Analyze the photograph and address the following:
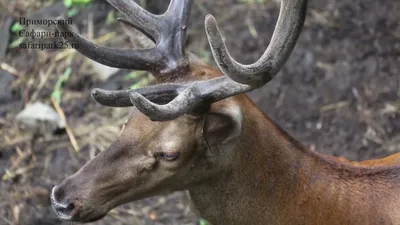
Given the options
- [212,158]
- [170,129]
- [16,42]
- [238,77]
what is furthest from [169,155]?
[16,42]

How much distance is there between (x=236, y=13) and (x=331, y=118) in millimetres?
1553

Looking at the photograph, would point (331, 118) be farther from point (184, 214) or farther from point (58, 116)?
point (58, 116)

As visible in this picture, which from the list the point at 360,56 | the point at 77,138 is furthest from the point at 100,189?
the point at 360,56

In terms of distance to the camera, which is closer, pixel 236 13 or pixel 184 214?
pixel 184 214

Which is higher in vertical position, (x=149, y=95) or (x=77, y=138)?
(x=149, y=95)

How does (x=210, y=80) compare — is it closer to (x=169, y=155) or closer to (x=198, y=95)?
(x=198, y=95)

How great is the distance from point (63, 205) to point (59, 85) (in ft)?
9.50

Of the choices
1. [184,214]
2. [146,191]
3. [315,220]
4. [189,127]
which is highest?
[189,127]

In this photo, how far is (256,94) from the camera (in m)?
5.55

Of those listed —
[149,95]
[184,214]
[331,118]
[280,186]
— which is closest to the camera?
[149,95]

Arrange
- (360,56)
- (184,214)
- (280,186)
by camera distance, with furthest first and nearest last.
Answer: (360,56) → (184,214) → (280,186)

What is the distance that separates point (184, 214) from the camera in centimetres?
480

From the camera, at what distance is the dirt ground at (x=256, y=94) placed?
4975 millimetres

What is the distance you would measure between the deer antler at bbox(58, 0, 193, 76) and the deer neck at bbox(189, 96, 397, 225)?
46 cm
